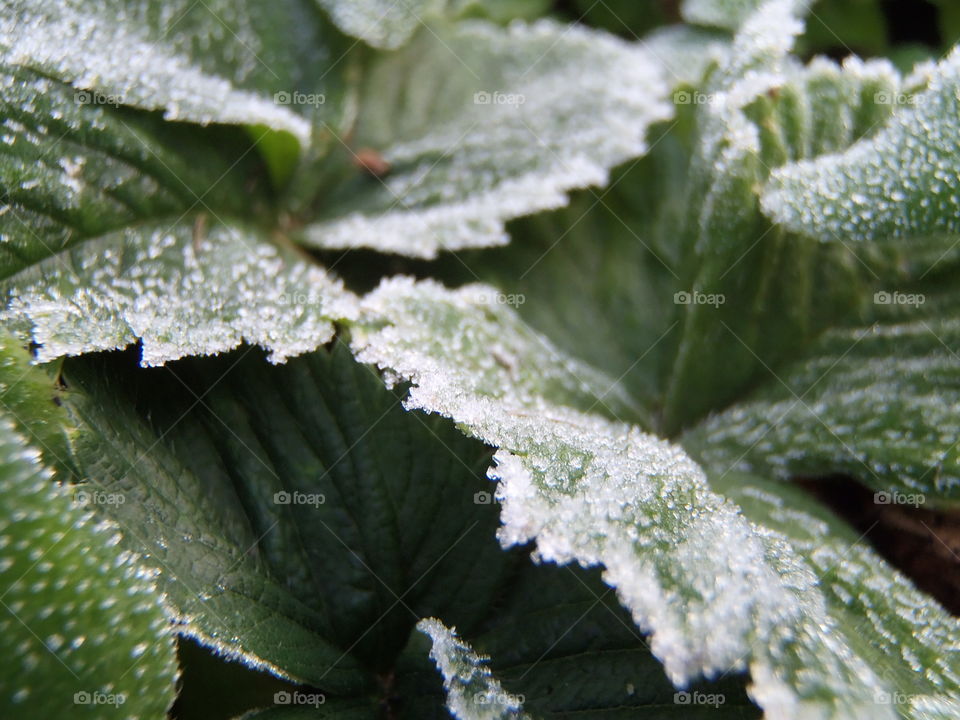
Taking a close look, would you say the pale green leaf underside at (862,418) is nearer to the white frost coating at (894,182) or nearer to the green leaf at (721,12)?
the white frost coating at (894,182)

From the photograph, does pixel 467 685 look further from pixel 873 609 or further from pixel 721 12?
pixel 721 12

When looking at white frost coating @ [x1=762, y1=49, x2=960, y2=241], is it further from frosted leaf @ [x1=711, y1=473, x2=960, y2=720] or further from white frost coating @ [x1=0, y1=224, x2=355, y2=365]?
white frost coating @ [x1=0, y1=224, x2=355, y2=365]

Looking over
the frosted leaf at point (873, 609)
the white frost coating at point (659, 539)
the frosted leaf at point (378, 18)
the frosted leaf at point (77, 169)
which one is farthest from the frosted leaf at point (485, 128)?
the frosted leaf at point (873, 609)

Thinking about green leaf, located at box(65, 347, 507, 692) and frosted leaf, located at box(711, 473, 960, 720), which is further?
green leaf, located at box(65, 347, 507, 692)

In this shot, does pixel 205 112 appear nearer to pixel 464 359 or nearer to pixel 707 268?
pixel 464 359

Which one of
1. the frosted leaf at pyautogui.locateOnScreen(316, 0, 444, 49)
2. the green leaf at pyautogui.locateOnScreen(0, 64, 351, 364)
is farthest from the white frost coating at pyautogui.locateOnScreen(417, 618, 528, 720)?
the frosted leaf at pyautogui.locateOnScreen(316, 0, 444, 49)

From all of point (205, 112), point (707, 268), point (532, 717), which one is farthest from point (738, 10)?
point (532, 717)

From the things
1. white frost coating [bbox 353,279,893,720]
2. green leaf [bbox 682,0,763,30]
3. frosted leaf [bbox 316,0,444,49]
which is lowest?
white frost coating [bbox 353,279,893,720]
